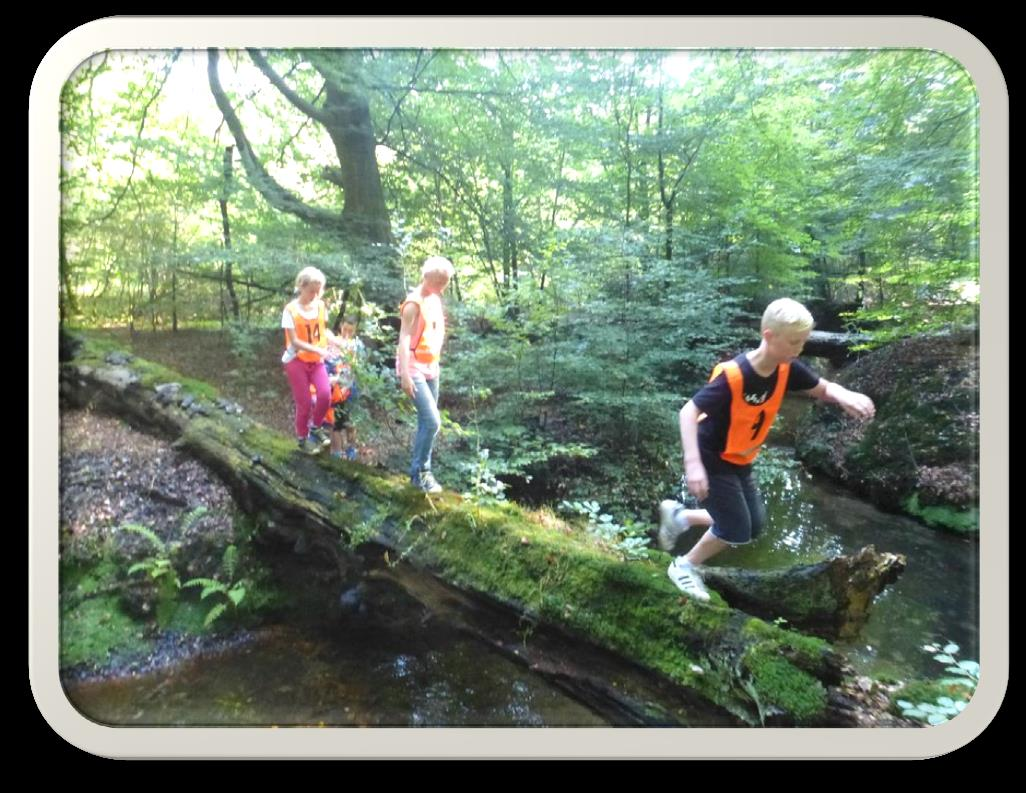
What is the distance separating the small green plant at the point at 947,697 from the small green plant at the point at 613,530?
3.05ft

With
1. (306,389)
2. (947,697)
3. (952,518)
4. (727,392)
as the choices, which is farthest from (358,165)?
(947,697)

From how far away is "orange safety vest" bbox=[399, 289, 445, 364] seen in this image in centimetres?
208

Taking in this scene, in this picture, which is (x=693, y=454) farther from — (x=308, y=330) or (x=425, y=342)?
(x=308, y=330)

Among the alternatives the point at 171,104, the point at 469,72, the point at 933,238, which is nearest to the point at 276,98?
the point at 171,104

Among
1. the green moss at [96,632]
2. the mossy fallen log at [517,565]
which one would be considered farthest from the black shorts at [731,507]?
the green moss at [96,632]

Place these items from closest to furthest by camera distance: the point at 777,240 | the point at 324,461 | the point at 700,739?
the point at 700,739 → the point at 777,240 → the point at 324,461

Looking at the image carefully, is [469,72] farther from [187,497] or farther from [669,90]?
[187,497]

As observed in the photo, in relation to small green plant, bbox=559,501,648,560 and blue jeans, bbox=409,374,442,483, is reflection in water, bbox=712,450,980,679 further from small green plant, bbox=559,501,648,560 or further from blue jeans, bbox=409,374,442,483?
blue jeans, bbox=409,374,442,483

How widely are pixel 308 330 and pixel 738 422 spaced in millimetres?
1613

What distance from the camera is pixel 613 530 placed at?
2.00 m

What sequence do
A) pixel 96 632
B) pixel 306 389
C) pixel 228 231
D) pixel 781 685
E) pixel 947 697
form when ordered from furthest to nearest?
pixel 306 389
pixel 228 231
pixel 96 632
pixel 947 697
pixel 781 685

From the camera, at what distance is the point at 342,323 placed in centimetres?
217

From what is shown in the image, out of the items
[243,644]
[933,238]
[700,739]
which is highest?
[933,238]

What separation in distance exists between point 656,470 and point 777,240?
35.7 inches
